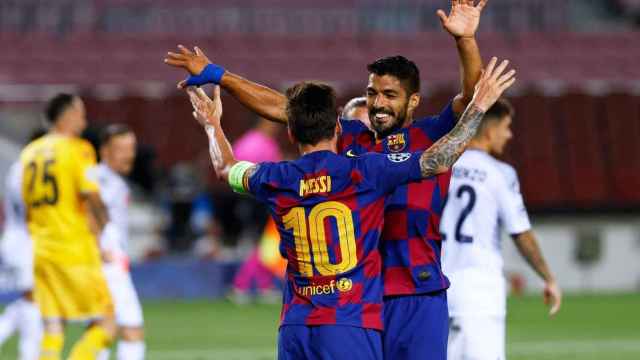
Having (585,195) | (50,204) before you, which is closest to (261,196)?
(50,204)

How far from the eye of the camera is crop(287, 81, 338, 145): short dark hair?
5574 millimetres

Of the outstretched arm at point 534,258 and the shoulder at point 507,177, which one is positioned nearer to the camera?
the shoulder at point 507,177

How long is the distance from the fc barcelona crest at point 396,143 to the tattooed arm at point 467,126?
0.46 meters

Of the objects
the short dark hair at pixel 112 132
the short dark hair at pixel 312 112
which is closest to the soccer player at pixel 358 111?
the short dark hair at pixel 312 112

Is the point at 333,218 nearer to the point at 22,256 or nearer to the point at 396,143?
the point at 396,143

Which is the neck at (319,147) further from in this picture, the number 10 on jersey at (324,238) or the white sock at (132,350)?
the white sock at (132,350)

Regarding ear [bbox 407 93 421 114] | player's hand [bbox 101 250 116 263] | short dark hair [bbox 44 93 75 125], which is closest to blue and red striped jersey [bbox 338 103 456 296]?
ear [bbox 407 93 421 114]

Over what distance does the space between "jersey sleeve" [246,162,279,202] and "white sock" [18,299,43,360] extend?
17.2 feet

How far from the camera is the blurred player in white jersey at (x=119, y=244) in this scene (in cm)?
1025

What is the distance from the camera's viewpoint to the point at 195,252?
20562 millimetres

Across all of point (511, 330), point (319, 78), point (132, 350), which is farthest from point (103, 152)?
point (319, 78)

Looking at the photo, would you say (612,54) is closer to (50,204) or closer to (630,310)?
(630,310)

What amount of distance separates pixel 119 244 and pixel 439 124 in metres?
5.01

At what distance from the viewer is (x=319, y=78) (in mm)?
23422
